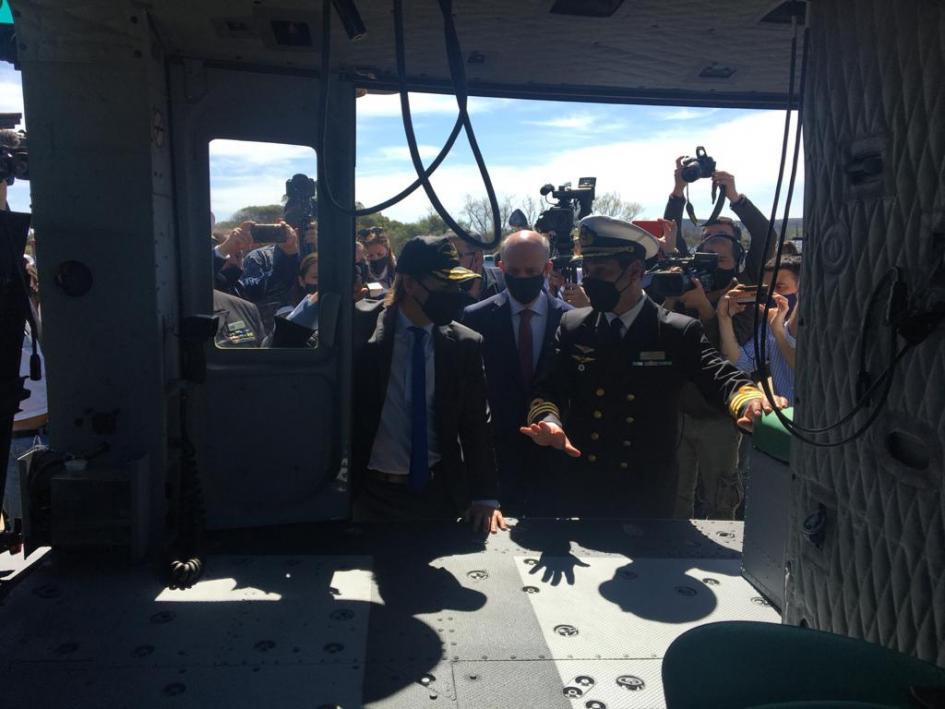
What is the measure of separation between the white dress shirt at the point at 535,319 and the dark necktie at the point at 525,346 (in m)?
0.01

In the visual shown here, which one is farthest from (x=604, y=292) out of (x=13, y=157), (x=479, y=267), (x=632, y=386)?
(x=479, y=267)

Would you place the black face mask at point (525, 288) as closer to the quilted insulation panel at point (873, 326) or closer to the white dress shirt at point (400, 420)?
the white dress shirt at point (400, 420)

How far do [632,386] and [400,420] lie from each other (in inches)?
39.0

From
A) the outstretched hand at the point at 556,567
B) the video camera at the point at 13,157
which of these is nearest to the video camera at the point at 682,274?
the outstretched hand at the point at 556,567

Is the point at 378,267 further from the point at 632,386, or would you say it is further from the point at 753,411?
the point at 753,411

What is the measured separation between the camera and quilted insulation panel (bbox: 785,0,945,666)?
1.36 meters

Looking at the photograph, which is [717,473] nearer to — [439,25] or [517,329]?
[517,329]

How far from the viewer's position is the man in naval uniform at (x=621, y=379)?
3.12 metres

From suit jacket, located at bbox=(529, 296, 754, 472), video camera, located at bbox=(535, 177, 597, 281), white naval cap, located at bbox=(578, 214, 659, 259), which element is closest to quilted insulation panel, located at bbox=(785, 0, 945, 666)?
suit jacket, located at bbox=(529, 296, 754, 472)

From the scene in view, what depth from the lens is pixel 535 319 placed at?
373 cm

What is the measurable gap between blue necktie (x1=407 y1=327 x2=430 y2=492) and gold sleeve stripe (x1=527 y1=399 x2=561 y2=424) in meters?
0.41

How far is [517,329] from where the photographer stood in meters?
3.73

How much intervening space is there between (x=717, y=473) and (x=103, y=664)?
319 centimetres

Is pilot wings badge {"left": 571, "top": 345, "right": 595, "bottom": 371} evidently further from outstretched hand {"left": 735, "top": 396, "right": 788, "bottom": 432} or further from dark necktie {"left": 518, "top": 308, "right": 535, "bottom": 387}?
outstretched hand {"left": 735, "top": 396, "right": 788, "bottom": 432}
